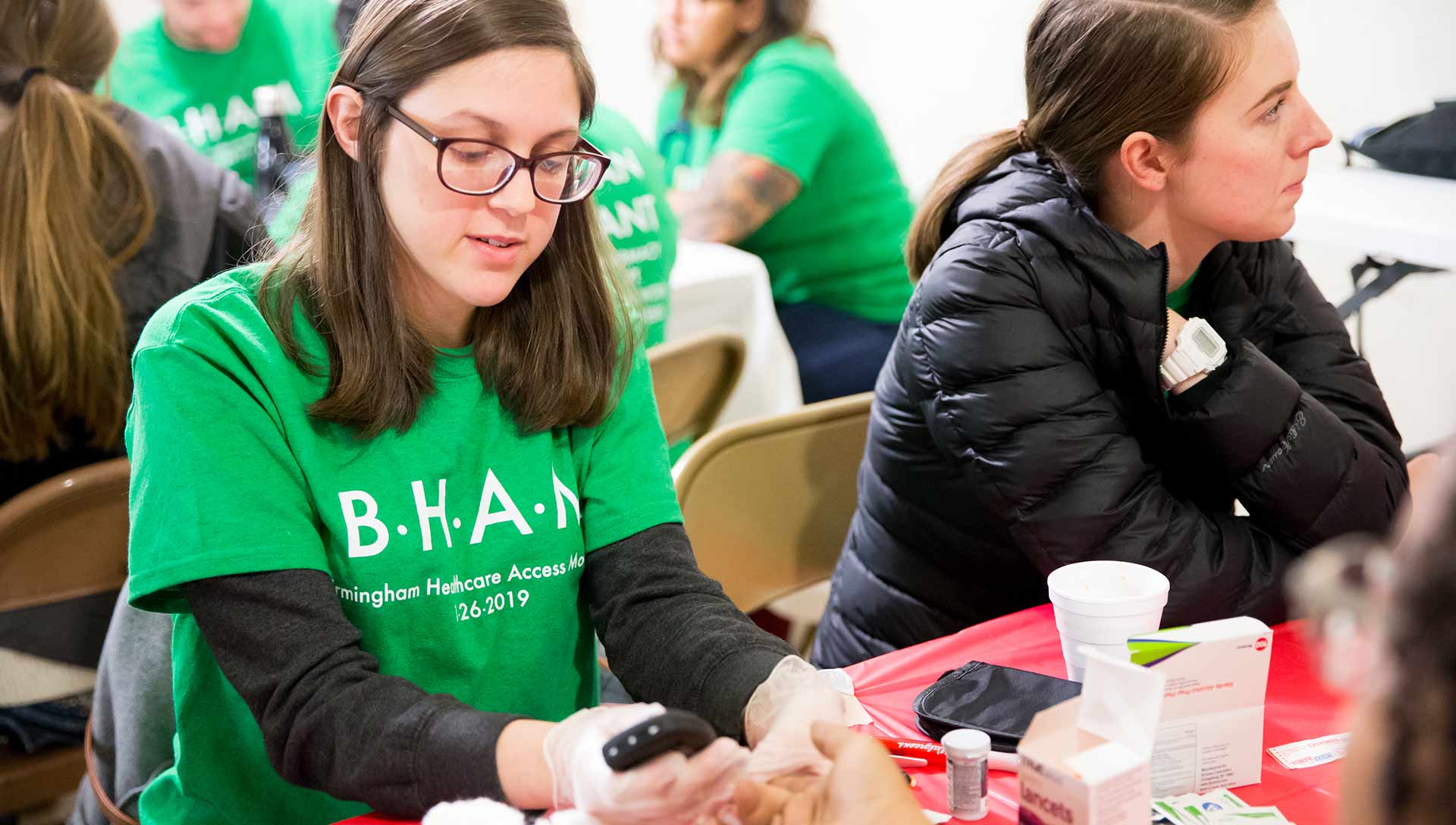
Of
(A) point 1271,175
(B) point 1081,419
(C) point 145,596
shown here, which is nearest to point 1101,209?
(A) point 1271,175

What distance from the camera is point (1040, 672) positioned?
1.22 m

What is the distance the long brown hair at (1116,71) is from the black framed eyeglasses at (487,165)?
2.17ft

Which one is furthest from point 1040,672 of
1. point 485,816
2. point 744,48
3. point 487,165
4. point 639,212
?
point 744,48

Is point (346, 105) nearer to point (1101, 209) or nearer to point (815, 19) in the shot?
point (1101, 209)

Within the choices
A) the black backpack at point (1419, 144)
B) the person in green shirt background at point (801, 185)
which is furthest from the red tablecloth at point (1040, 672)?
the black backpack at point (1419, 144)

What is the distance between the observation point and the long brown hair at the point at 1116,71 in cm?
149

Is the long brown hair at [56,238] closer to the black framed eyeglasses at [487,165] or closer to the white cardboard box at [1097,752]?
the black framed eyeglasses at [487,165]

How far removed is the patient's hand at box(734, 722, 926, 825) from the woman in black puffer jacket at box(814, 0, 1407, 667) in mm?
609

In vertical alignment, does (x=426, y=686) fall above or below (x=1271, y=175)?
below

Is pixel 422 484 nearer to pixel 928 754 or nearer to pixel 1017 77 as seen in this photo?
pixel 928 754

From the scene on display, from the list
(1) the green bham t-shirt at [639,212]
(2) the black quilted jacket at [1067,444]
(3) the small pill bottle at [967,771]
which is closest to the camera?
(3) the small pill bottle at [967,771]

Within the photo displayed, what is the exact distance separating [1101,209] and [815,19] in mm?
1928

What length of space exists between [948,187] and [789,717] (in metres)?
0.89

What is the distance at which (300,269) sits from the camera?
1241 millimetres
